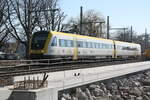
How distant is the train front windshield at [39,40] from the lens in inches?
1070

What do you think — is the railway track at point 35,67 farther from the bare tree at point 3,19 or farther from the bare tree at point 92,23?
the bare tree at point 92,23

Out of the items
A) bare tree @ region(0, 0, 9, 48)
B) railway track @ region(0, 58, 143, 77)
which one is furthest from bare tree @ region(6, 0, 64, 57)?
railway track @ region(0, 58, 143, 77)

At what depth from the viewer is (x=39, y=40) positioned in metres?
27.7

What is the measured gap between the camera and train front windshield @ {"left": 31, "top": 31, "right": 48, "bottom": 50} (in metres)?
27.2

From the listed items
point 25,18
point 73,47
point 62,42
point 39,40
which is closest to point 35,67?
point 39,40

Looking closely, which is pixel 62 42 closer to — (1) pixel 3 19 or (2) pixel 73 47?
(2) pixel 73 47

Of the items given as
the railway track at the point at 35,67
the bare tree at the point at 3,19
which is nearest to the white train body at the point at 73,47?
the railway track at the point at 35,67

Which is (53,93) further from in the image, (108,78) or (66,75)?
(108,78)

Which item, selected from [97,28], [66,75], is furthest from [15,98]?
[97,28]

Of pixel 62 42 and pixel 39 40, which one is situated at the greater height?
pixel 39 40

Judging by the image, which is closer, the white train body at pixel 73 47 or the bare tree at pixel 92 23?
the white train body at pixel 73 47

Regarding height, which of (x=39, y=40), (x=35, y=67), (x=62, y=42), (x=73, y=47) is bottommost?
(x=35, y=67)

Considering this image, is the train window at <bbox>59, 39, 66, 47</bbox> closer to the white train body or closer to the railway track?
the white train body

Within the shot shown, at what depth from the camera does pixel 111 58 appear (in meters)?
42.8
